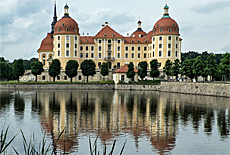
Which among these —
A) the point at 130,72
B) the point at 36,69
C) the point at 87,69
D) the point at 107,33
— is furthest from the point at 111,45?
the point at 130,72

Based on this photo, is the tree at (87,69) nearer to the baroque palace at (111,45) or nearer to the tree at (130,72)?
the baroque palace at (111,45)

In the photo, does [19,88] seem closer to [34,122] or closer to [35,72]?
[35,72]

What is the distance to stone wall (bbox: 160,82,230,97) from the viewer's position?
45.1m

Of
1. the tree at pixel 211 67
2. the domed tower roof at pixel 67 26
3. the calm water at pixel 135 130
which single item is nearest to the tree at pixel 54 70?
the domed tower roof at pixel 67 26

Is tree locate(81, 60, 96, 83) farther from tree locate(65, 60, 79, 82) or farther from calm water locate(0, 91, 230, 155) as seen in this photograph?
calm water locate(0, 91, 230, 155)

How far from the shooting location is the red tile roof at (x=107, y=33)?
9412 centimetres

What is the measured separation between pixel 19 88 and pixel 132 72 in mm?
23620

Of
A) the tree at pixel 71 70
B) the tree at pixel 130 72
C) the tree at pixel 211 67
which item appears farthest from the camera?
the tree at pixel 71 70

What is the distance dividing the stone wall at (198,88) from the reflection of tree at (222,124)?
53.9ft

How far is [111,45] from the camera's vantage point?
9431cm

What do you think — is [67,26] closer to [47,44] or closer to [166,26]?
[47,44]

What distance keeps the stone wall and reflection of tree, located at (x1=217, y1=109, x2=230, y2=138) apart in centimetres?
1642

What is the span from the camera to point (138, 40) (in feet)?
318

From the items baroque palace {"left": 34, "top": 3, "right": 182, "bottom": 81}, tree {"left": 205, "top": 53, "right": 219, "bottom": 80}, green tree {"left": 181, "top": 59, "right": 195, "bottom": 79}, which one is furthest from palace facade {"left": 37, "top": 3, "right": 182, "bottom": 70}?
tree {"left": 205, "top": 53, "right": 219, "bottom": 80}
